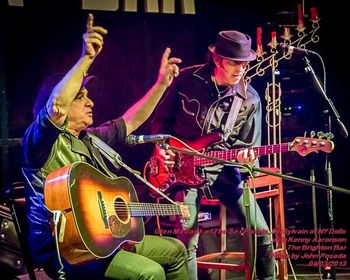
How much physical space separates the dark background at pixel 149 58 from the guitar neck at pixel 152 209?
40cm

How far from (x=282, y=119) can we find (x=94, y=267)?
2105 millimetres

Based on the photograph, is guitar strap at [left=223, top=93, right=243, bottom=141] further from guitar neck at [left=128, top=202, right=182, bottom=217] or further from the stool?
guitar neck at [left=128, top=202, right=182, bottom=217]

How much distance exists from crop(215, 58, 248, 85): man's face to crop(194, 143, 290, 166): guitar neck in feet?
1.89

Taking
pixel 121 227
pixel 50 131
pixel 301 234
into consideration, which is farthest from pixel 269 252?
pixel 50 131

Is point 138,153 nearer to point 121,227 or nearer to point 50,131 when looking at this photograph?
point 121,227

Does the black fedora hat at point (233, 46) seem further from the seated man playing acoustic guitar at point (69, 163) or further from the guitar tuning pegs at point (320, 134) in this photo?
the seated man playing acoustic guitar at point (69, 163)

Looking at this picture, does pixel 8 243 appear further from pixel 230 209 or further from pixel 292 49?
pixel 292 49

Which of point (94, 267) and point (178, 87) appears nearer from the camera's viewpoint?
A: point (94, 267)

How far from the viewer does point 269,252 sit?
4.33 metres

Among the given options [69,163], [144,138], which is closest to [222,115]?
[144,138]

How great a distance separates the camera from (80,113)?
3.70 metres

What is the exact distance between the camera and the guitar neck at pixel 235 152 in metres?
4.11

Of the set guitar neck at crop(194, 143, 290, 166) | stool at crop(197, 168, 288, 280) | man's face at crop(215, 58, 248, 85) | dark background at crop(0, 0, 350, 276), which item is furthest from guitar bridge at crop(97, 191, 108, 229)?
man's face at crop(215, 58, 248, 85)

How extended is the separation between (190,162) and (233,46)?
1.01m
